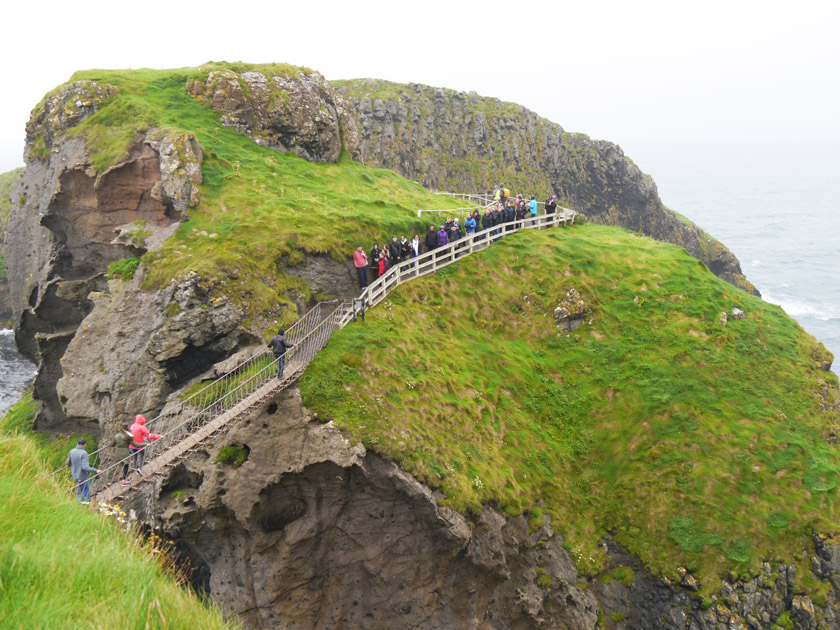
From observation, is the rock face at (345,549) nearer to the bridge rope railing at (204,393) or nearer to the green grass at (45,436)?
the bridge rope railing at (204,393)

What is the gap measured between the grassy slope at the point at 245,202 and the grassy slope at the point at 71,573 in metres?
14.9

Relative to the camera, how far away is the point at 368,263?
25.2 meters

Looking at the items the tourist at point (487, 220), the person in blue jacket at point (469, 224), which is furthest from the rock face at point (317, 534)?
the tourist at point (487, 220)

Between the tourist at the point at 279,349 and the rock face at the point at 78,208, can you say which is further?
the rock face at the point at 78,208

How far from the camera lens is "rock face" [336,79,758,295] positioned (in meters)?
94.3

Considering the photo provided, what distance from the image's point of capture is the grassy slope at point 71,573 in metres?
4.35

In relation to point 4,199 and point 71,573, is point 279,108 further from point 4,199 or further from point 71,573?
point 4,199

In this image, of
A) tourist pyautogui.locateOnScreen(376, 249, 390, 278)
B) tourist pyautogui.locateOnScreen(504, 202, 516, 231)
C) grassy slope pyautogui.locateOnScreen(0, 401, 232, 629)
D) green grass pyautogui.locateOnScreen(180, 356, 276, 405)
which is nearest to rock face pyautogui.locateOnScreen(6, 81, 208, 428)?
green grass pyautogui.locateOnScreen(180, 356, 276, 405)

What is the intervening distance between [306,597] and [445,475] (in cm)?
630

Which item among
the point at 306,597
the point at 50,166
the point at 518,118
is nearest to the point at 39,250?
the point at 50,166

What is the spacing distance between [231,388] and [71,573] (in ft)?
42.6

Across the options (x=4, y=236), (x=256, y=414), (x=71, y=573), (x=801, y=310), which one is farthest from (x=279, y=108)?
(x=801, y=310)

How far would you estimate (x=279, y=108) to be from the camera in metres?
32.8

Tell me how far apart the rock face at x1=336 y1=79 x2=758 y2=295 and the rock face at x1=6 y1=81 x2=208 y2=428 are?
66.6 metres
